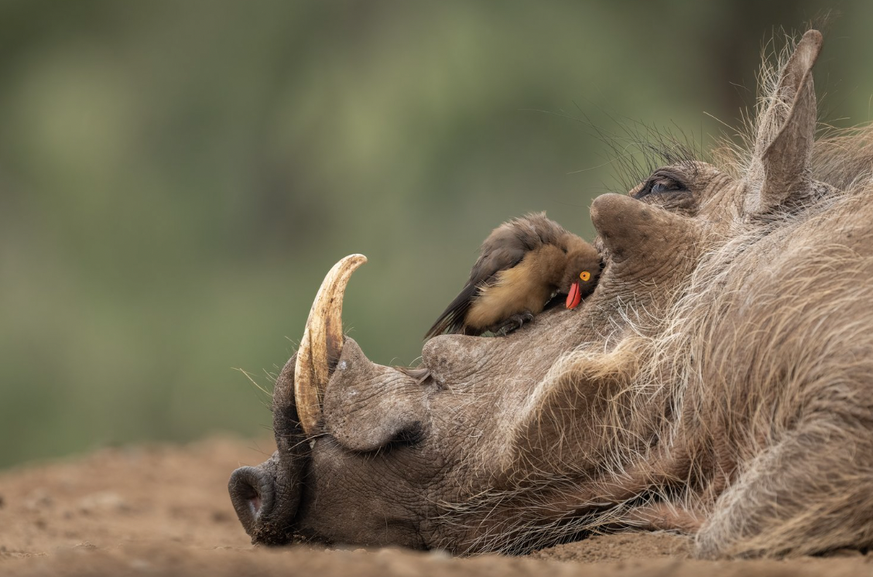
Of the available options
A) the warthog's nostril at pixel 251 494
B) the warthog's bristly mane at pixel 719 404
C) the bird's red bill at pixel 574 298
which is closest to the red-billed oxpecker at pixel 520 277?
the bird's red bill at pixel 574 298

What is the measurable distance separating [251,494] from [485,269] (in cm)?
89

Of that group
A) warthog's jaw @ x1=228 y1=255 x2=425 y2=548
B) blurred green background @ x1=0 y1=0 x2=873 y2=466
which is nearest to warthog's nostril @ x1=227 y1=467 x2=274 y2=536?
warthog's jaw @ x1=228 y1=255 x2=425 y2=548

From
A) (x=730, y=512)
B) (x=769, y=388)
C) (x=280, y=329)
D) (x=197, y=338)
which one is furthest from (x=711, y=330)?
(x=197, y=338)

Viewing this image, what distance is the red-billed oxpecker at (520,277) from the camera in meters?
2.87

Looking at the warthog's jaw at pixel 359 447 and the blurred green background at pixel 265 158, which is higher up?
the blurred green background at pixel 265 158

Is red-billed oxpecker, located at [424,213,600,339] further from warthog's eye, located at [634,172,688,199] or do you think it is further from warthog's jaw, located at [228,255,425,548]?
warthog's jaw, located at [228,255,425,548]

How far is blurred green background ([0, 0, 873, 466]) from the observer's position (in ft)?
26.3

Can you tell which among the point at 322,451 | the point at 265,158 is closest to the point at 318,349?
the point at 322,451

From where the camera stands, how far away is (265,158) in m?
8.96

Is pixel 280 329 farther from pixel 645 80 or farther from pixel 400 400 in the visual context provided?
pixel 400 400

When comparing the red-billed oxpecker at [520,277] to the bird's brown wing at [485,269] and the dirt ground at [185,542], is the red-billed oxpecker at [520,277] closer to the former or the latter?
the bird's brown wing at [485,269]

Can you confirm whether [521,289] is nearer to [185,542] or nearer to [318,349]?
[318,349]

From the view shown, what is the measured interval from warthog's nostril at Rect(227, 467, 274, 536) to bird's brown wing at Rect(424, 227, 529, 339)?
690 millimetres

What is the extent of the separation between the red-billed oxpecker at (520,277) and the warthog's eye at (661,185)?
210 millimetres
